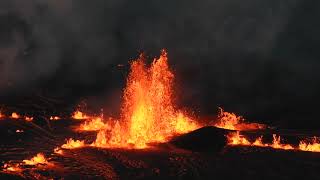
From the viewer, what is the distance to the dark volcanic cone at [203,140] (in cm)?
3186

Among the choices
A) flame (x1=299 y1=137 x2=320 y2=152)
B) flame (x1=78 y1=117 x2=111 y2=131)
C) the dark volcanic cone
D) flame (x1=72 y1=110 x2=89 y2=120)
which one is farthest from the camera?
flame (x1=72 y1=110 x2=89 y2=120)

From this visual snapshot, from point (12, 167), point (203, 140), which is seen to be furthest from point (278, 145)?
point (12, 167)

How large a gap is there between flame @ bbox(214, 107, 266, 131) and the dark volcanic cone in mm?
9982

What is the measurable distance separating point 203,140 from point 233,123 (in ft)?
54.1

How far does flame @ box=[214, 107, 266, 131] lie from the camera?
1766 inches

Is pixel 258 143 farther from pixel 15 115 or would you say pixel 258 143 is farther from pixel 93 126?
pixel 15 115

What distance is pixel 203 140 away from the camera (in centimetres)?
3253

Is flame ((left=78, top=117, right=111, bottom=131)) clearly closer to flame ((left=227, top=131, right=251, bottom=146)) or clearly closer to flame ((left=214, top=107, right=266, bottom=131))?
flame ((left=214, top=107, right=266, bottom=131))

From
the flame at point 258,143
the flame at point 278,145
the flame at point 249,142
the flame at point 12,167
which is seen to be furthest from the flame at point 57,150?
the flame at point 278,145

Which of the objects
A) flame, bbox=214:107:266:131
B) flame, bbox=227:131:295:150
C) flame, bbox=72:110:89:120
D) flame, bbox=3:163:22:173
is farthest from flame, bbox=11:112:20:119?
flame, bbox=227:131:295:150

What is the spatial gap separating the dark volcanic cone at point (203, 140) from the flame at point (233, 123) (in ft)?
32.7

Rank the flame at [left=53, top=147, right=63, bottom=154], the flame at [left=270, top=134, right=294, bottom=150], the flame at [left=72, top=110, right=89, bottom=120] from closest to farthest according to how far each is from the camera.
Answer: the flame at [left=53, top=147, right=63, bottom=154] → the flame at [left=270, top=134, right=294, bottom=150] → the flame at [left=72, top=110, right=89, bottom=120]

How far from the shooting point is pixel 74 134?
3819cm

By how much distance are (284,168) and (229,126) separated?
19.2 m
